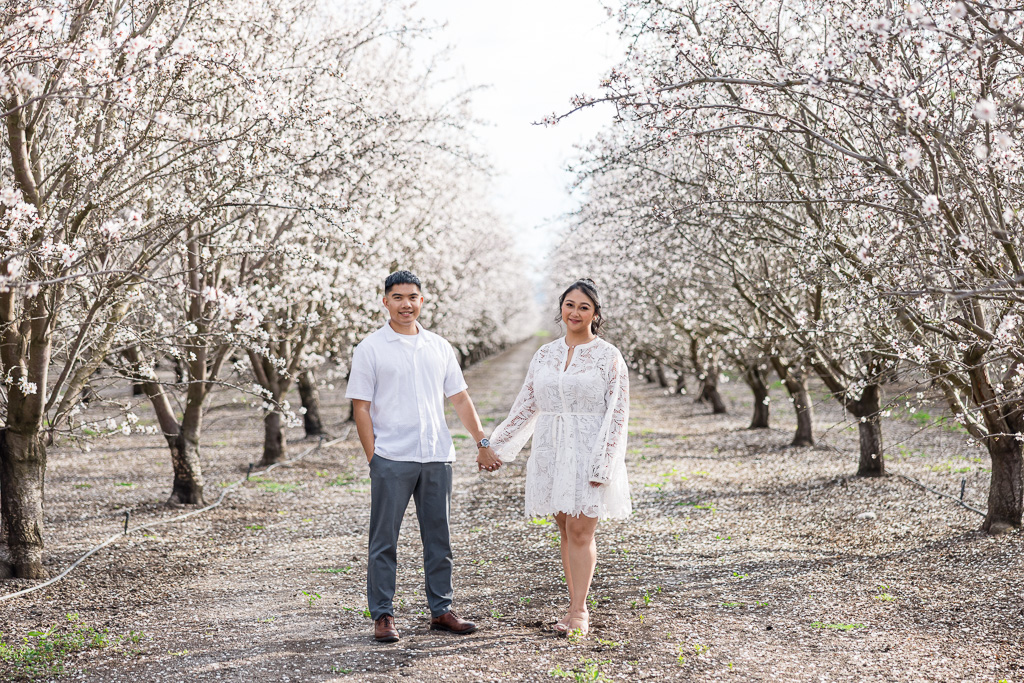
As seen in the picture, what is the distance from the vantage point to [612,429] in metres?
5.01

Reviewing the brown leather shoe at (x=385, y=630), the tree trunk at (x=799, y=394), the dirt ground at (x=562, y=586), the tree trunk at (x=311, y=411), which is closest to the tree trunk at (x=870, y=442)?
the dirt ground at (x=562, y=586)

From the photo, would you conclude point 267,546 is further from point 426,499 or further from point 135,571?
point 426,499

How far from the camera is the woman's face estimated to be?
16.9 ft

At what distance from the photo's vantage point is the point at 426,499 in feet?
16.7

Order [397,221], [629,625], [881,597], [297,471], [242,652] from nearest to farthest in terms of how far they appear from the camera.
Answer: [242,652], [629,625], [881,597], [297,471], [397,221]

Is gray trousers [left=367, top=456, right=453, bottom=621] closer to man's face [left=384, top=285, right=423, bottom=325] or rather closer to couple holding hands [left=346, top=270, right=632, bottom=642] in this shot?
couple holding hands [left=346, top=270, right=632, bottom=642]

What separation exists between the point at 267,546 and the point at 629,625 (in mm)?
4049

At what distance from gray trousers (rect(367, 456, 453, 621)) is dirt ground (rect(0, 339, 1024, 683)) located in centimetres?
28

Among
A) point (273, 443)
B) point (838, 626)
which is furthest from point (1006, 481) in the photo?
point (273, 443)

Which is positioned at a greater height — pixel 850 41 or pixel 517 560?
pixel 850 41

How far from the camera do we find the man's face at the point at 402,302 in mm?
5090

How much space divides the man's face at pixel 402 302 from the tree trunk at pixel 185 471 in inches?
229

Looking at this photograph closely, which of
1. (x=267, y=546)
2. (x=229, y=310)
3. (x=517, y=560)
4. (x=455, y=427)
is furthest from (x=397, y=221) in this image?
(x=229, y=310)

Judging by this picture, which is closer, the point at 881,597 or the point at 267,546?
the point at 881,597
